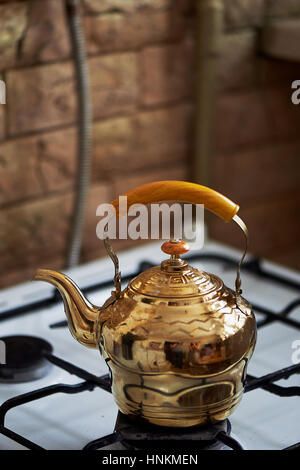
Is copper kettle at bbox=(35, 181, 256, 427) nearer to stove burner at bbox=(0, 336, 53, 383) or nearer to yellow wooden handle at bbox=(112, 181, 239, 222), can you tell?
yellow wooden handle at bbox=(112, 181, 239, 222)

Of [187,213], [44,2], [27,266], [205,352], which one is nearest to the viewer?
[205,352]

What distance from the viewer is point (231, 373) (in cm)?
56

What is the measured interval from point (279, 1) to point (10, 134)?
556 millimetres

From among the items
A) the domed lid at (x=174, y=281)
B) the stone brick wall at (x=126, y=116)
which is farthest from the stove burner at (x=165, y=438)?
the stone brick wall at (x=126, y=116)

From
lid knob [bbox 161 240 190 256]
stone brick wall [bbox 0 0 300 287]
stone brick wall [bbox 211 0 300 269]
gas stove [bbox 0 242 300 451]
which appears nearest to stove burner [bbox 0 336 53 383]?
gas stove [bbox 0 242 300 451]

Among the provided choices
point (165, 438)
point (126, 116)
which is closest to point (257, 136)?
point (126, 116)

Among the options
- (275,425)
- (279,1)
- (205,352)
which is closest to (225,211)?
(205,352)

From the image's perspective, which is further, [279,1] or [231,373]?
[279,1]

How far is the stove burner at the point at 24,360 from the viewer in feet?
2.33

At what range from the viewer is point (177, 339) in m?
A: 0.54

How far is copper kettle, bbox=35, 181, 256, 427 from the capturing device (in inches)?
21.5
